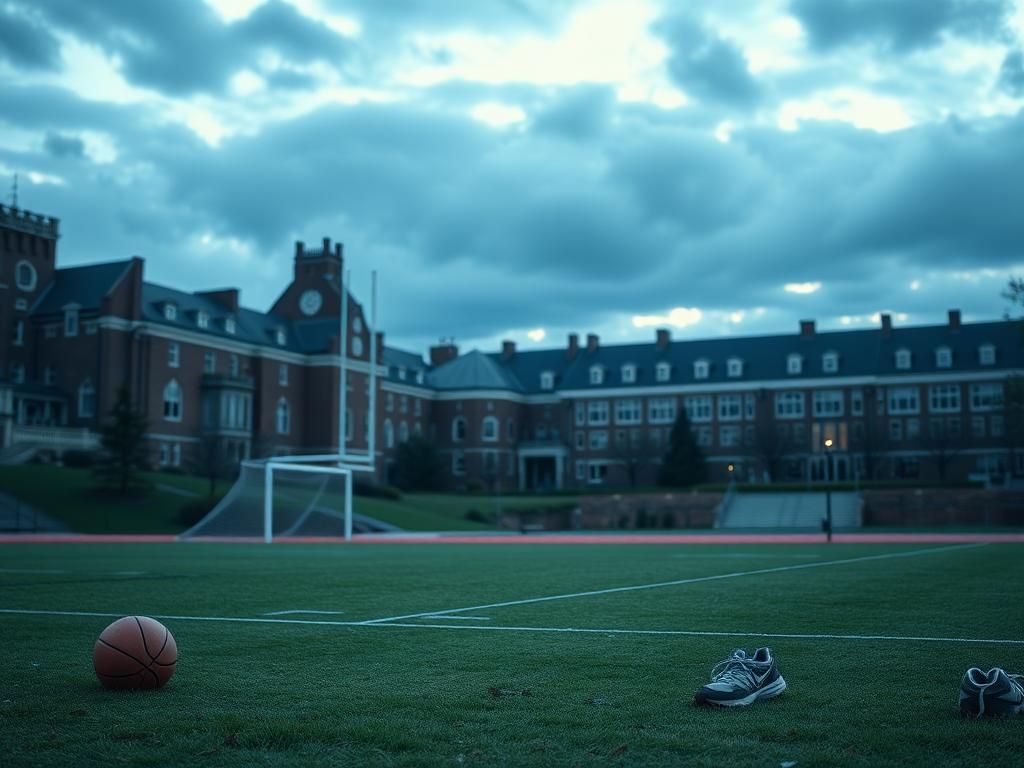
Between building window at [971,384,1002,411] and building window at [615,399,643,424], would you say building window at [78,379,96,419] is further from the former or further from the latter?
building window at [971,384,1002,411]

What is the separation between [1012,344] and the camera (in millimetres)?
87688

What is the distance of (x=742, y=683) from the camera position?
658 cm

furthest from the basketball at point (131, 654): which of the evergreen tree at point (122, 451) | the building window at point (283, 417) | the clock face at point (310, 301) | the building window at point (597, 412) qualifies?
the building window at point (597, 412)

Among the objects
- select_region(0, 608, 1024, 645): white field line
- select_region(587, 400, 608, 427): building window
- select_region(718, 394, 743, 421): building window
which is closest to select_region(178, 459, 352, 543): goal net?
select_region(0, 608, 1024, 645): white field line

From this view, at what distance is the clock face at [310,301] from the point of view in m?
88.6

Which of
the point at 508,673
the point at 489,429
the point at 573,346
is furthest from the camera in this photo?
the point at 573,346

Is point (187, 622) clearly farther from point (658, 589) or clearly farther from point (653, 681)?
point (658, 589)

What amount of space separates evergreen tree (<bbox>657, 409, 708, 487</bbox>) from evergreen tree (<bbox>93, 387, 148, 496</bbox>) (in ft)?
152

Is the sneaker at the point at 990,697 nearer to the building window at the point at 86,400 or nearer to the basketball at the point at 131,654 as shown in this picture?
the basketball at the point at 131,654

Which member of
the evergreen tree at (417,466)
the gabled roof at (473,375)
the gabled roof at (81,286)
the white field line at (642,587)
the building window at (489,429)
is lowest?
the white field line at (642,587)

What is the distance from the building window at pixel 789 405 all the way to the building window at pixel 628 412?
490 inches

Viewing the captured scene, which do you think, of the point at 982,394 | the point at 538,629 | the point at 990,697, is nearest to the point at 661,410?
the point at 982,394

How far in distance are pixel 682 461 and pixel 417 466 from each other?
71.6 ft

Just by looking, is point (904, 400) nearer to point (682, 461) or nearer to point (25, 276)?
point (682, 461)
